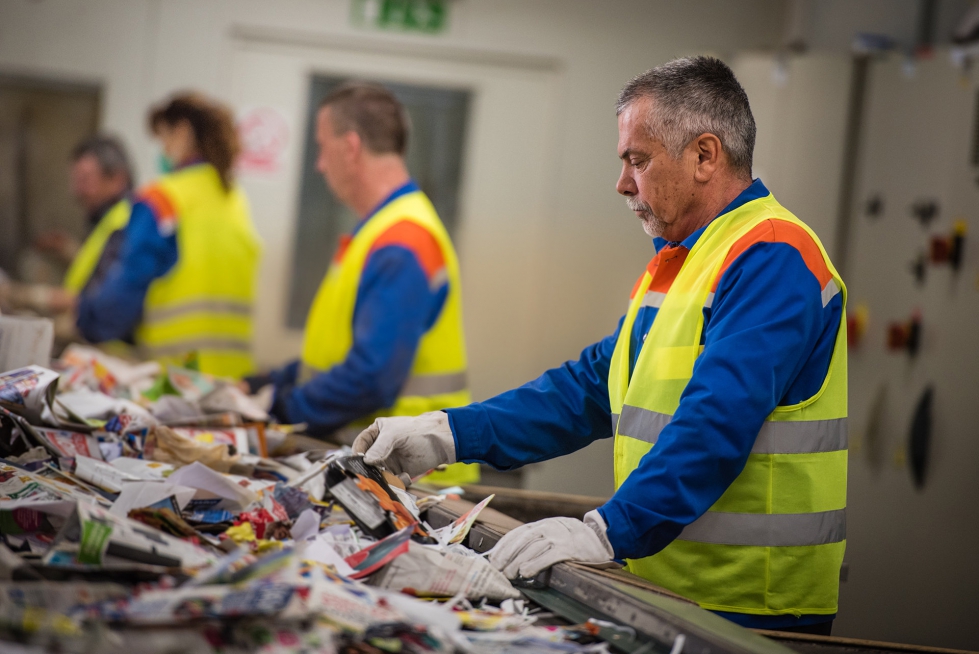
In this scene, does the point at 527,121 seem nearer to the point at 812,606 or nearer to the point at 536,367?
the point at 536,367

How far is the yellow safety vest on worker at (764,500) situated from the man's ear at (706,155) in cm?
11

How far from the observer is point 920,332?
3.62 m

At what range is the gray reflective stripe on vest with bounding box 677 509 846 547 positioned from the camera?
1.49 meters

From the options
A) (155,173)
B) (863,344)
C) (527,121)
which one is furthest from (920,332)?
(155,173)

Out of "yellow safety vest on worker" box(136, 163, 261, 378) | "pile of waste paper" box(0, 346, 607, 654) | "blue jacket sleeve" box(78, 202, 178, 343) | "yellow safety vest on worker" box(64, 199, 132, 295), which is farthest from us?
"yellow safety vest on worker" box(64, 199, 132, 295)

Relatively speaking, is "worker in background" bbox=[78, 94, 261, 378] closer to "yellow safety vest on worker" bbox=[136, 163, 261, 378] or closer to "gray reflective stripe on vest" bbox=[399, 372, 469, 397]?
"yellow safety vest on worker" bbox=[136, 163, 261, 378]

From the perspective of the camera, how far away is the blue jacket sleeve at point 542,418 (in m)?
1.83

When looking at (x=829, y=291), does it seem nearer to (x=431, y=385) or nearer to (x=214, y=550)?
(x=214, y=550)

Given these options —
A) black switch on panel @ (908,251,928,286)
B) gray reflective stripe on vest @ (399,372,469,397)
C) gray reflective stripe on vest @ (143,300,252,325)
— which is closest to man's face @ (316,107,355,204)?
gray reflective stripe on vest @ (399,372,469,397)

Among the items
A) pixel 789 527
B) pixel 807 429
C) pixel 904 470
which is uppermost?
pixel 807 429

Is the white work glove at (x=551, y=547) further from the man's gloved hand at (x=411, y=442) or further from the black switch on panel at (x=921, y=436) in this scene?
the black switch on panel at (x=921, y=436)

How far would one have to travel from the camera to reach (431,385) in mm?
2779

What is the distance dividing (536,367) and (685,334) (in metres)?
3.70

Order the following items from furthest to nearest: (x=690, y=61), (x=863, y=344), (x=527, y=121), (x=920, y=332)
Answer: (x=527, y=121), (x=863, y=344), (x=920, y=332), (x=690, y=61)
